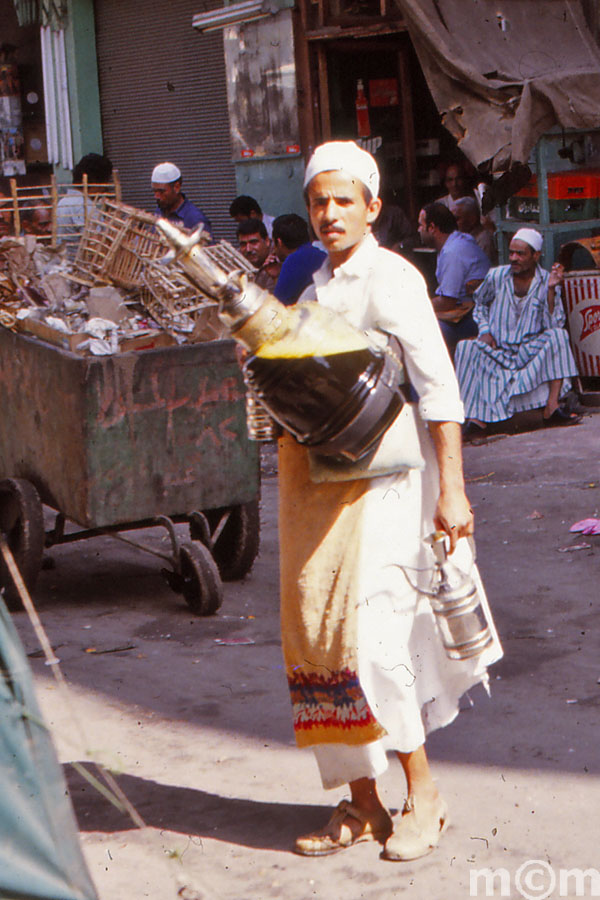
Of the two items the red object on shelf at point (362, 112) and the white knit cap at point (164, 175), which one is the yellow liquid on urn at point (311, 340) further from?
the red object on shelf at point (362, 112)

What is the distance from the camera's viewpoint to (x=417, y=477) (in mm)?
3334

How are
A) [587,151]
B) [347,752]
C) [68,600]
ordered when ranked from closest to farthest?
1. [347,752]
2. [68,600]
3. [587,151]

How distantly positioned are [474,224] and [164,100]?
4.52 metres

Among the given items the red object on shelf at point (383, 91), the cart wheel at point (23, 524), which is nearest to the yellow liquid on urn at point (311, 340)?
the cart wheel at point (23, 524)

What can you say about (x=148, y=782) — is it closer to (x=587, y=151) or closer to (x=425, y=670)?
(x=425, y=670)

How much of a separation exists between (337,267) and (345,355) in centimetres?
40

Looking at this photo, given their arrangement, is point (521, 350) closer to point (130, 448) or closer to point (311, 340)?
point (130, 448)

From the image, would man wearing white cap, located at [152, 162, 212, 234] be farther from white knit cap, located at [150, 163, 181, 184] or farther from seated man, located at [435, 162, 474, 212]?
seated man, located at [435, 162, 474, 212]

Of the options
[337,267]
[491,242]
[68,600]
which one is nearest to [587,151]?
[491,242]

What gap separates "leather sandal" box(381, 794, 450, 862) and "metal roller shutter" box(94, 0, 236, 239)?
982cm

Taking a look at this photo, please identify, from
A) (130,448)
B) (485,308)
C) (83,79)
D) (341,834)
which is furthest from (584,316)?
(83,79)

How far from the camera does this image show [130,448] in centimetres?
552

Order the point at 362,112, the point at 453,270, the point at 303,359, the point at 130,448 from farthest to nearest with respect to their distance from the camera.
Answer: the point at 362,112 → the point at 453,270 → the point at 130,448 → the point at 303,359

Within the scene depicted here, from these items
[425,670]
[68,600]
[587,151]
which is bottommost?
[68,600]
